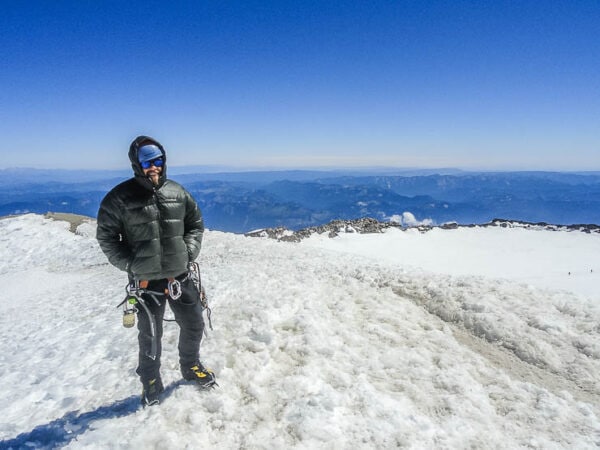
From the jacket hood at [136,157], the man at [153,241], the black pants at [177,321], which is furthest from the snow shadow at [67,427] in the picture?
the jacket hood at [136,157]

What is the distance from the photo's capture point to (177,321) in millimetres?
6141

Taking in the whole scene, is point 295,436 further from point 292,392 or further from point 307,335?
point 307,335

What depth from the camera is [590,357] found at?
8961 millimetres

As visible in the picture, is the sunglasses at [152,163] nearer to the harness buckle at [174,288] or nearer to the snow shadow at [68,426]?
the harness buckle at [174,288]

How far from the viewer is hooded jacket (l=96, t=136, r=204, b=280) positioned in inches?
211

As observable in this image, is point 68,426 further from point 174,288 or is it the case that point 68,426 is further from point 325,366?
point 325,366

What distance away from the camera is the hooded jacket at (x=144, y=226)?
5.36m

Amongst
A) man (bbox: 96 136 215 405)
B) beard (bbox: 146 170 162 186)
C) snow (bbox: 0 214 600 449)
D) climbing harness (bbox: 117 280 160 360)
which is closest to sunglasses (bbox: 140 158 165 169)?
man (bbox: 96 136 215 405)

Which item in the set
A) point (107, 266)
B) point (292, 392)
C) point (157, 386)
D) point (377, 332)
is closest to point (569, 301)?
point (377, 332)

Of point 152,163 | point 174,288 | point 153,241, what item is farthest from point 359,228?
point 152,163

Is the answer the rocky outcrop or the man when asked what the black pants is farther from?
the rocky outcrop

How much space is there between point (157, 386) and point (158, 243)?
287cm

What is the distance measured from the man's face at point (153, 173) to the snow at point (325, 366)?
13.9ft

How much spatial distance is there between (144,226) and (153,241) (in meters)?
0.30
